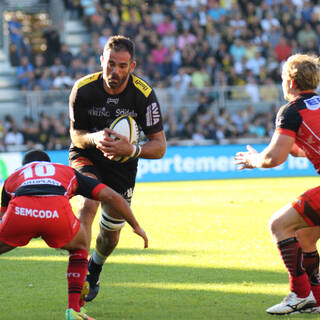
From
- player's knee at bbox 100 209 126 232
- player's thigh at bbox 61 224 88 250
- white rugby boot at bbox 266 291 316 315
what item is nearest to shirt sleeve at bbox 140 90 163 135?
player's knee at bbox 100 209 126 232

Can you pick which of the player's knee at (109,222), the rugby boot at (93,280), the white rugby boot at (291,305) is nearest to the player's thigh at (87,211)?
the player's knee at (109,222)

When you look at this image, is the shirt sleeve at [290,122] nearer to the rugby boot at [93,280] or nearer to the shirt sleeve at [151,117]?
the shirt sleeve at [151,117]

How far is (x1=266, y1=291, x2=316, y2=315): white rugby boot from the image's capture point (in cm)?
635

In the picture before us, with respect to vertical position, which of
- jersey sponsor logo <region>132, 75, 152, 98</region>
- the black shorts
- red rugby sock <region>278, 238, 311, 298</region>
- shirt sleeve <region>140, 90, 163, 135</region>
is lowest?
red rugby sock <region>278, 238, 311, 298</region>

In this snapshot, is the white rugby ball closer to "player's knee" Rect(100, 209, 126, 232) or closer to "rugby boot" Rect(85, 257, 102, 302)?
"player's knee" Rect(100, 209, 126, 232)

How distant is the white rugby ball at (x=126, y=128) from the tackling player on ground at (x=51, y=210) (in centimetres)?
112

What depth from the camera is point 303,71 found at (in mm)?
6191

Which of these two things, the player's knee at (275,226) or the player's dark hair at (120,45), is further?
the player's dark hair at (120,45)

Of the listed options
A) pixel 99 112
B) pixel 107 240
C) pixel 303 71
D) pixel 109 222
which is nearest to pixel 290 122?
pixel 303 71

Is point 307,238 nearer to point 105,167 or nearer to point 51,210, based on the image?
point 105,167

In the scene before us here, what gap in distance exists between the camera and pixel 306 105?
6105mm

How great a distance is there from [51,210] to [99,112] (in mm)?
1896

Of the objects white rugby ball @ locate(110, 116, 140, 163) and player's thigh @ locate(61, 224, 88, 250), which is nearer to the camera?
player's thigh @ locate(61, 224, 88, 250)

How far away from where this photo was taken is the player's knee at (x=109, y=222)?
7.41 meters
